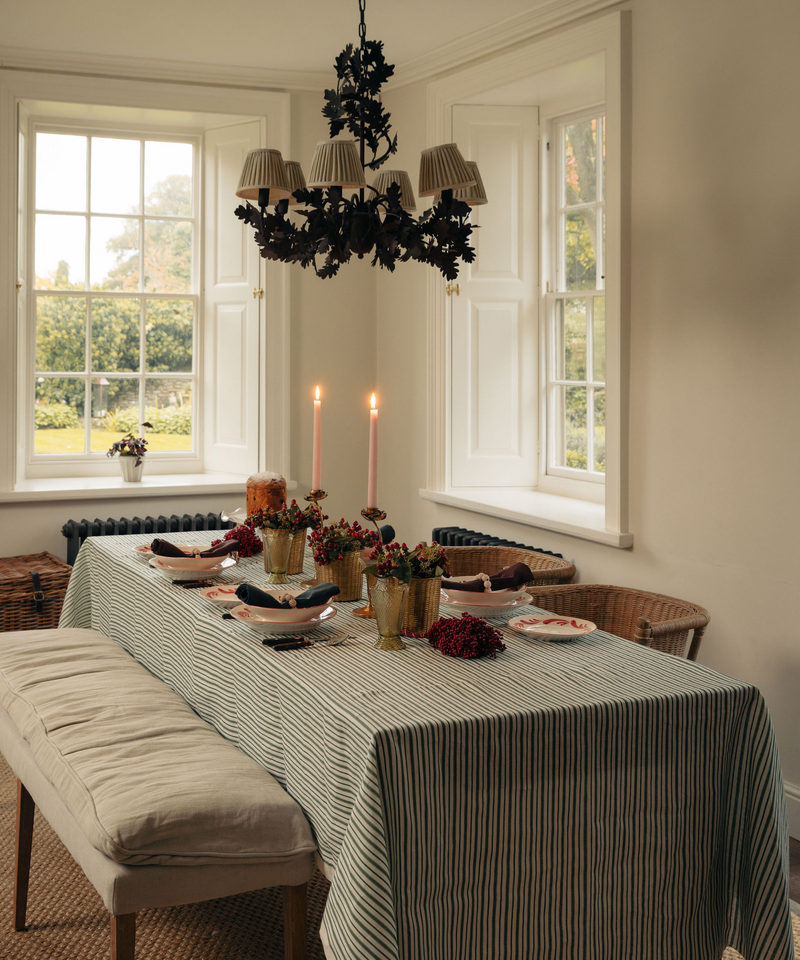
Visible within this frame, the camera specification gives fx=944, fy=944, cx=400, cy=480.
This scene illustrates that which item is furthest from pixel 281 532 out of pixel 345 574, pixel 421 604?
pixel 421 604

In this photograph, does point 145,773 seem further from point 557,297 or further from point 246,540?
point 557,297

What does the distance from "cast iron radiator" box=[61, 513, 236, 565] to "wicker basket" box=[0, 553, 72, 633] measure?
257 mm

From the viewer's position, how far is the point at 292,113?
5.00m

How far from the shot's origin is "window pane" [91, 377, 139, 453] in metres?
5.20

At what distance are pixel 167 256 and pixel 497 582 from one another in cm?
350

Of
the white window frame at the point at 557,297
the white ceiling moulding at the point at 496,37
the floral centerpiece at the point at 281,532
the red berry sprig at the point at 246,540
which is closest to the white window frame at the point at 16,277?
the white ceiling moulding at the point at 496,37

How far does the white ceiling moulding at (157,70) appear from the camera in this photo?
4570 mm

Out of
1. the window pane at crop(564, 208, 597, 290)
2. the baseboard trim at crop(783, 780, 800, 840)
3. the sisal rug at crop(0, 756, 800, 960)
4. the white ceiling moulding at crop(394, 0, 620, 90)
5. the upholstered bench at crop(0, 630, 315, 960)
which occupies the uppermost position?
the white ceiling moulding at crop(394, 0, 620, 90)

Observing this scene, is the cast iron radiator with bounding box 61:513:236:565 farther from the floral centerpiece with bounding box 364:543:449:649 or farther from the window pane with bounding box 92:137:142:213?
the floral centerpiece with bounding box 364:543:449:649

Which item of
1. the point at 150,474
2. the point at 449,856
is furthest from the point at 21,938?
the point at 150,474

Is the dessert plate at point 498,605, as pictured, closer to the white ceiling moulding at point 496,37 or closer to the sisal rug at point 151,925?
the sisal rug at point 151,925

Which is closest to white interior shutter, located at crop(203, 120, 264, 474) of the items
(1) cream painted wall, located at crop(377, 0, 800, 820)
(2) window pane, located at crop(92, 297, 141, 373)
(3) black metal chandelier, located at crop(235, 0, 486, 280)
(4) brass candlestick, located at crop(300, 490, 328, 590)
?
(2) window pane, located at crop(92, 297, 141, 373)

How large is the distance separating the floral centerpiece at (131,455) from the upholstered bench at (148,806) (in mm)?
2691

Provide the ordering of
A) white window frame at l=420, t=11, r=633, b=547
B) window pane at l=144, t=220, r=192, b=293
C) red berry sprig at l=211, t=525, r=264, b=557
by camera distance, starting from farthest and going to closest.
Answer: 1. window pane at l=144, t=220, r=192, b=293
2. white window frame at l=420, t=11, r=633, b=547
3. red berry sprig at l=211, t=525, r=264, b=557
